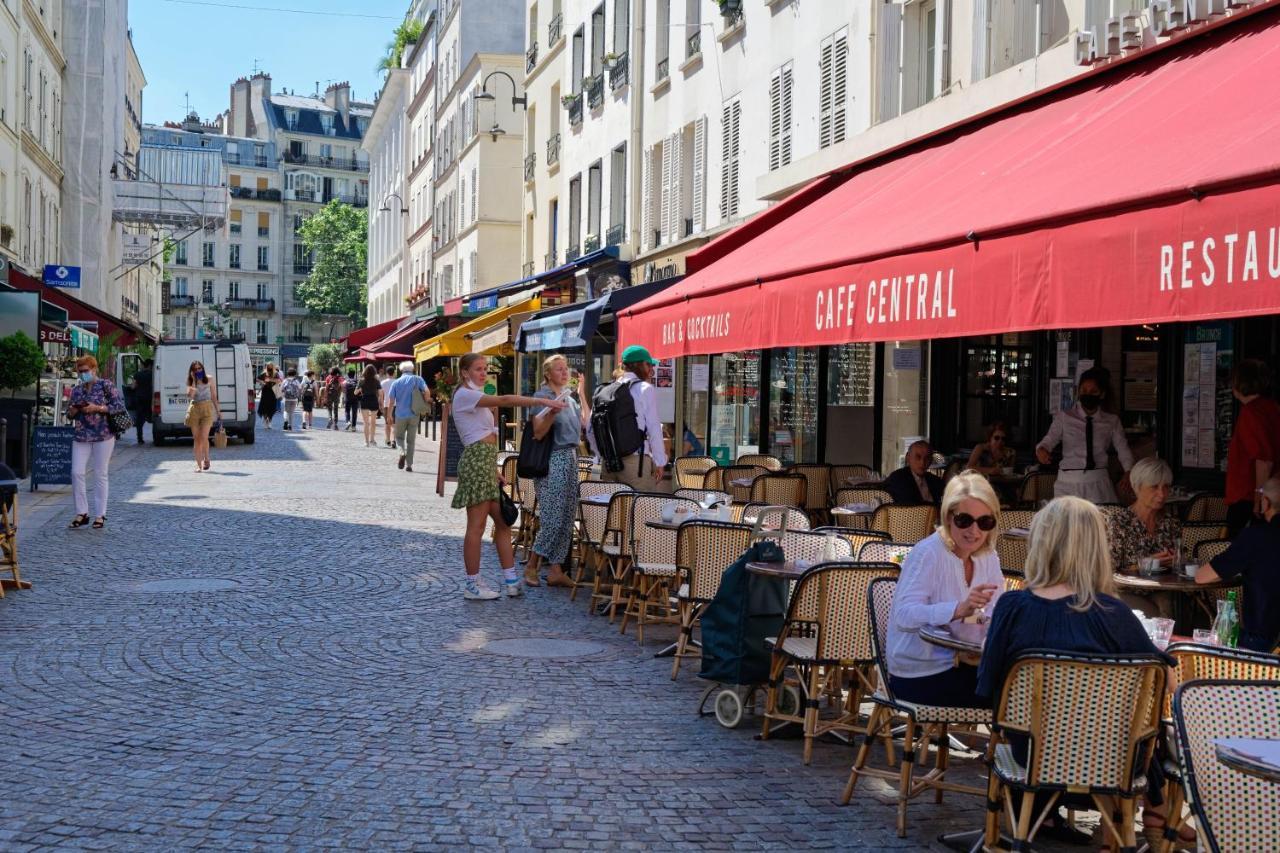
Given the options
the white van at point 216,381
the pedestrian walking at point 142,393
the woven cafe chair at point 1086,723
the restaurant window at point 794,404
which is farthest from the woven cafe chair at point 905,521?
the pedestrian walking at point 142,393

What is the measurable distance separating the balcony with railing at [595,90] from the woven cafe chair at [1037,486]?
18788 millimetres

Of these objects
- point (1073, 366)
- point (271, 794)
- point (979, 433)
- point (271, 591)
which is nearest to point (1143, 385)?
point (1073, 366)

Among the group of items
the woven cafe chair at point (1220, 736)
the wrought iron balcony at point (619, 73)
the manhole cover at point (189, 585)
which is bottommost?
the manhole cover at point (189, 585)

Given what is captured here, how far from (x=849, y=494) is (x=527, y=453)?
2555 millimetres

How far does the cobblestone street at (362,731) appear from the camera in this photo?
18.5ft

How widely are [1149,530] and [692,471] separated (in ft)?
22.1

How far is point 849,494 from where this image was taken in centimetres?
1133

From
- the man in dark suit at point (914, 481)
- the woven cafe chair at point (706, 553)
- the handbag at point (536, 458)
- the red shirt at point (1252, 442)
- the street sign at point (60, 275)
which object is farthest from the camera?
the street sign at point (60, 275)

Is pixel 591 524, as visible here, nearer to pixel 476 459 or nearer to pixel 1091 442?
pixel 476 459

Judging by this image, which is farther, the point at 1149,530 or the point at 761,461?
the point at 761,461

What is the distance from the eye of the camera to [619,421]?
12359 millimetres

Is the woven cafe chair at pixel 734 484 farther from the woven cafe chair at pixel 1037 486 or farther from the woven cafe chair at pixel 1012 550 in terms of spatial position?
the woven cafe chair at pixel 1012 550

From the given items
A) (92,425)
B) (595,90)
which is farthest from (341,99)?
(92,425)

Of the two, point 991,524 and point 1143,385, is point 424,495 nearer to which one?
point 1143,385
